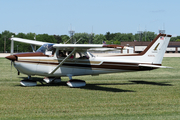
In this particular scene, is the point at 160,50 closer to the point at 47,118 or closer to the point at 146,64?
the point at 146,64

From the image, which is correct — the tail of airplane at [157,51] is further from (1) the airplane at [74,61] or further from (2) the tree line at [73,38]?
(2) the tree line at [73,38]

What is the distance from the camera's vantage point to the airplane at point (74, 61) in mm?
12516

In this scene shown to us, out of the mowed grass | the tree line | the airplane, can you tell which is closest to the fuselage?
the airplane

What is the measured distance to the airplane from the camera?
12516 mm

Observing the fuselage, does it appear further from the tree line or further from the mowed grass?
the tree line

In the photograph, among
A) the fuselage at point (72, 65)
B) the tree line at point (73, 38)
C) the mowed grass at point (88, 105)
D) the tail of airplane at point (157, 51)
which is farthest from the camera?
the tree line at point (73, 38)

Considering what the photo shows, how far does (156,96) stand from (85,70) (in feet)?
14.3

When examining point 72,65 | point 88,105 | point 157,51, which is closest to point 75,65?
point 72,65

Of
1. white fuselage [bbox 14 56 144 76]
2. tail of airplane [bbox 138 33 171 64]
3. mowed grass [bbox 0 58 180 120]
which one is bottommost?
mowed grass [bbox 0 58 180 120]

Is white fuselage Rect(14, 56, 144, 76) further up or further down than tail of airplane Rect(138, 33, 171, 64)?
further down

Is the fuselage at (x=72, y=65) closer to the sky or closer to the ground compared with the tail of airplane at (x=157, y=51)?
closer to the ground

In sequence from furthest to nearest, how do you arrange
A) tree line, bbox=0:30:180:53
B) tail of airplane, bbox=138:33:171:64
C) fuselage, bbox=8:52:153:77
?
1. tree line, bbox=0:30:180:53
2. tail of airplane, bbox=138:33:171:64
3. fuselage, bbox=8:52:153:77

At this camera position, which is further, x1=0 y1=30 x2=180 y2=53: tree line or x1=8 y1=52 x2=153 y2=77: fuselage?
x1=0 y1=30 x2=180 y2=53: tree line

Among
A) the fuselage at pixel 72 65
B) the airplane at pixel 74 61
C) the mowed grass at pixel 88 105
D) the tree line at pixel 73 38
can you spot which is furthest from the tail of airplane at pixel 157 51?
the tree line at pixel 73 38
